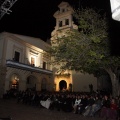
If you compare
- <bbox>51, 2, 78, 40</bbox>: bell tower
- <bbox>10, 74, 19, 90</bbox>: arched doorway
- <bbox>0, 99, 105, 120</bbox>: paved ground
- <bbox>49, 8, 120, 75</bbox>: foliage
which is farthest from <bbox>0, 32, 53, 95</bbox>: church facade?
<bbox>0, 99, 105, 120</bbox>: paved ground

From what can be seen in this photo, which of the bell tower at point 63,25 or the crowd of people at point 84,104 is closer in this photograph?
the crowd of people at point 84,104

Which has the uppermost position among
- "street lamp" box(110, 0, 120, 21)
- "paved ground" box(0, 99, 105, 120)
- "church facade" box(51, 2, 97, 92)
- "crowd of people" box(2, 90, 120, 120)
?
"church facade" box(51, 2, 97, 92)

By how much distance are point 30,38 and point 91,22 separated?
912 inches

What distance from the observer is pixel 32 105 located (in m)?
17.0

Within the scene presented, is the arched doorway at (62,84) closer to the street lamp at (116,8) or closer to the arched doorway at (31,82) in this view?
the arched doorway at (31,82)

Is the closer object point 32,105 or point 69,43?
point 69,43

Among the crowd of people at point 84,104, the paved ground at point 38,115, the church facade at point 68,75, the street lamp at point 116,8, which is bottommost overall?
the paved ground at point 38,115

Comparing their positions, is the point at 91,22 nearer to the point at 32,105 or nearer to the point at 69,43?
the point at 69,43

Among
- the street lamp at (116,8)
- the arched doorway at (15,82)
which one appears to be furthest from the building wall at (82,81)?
the street lamp at (116,8)

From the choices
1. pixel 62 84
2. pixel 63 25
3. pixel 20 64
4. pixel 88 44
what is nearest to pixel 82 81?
pixel 62 84

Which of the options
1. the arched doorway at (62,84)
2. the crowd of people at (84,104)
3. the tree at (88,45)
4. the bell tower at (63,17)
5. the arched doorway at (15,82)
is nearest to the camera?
the crowd of people at (84,104)

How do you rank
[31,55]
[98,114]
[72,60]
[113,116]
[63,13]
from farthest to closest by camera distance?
[63,13] < [31,55] < [72,60] < [98,114] < [113,116]

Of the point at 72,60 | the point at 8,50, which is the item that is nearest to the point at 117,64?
the point at 72,60

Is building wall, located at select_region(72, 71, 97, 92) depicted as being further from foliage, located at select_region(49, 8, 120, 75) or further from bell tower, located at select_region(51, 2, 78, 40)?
foliage, located at select_region(49, 8, 120, 75)
